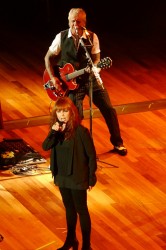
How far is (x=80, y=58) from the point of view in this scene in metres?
7.68

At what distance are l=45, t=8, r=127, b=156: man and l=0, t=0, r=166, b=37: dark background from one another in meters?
3.67

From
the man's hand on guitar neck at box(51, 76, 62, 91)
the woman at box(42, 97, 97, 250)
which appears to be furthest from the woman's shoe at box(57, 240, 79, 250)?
the man's hand on guitar neck at box(51, 76, 62, 91)

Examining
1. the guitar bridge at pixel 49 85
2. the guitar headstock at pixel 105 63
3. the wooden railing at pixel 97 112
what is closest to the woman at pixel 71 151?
the guitar headstock at pixel 105 63

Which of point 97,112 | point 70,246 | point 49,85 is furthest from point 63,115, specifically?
point 97,112

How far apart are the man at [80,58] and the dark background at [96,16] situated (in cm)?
367

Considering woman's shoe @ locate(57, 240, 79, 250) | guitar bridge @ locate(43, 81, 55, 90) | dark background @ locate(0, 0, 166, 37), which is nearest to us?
woman's shoe @ locate(57, 240, 79, 250)

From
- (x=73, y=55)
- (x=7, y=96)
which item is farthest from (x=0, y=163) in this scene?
(x=7, y=96)

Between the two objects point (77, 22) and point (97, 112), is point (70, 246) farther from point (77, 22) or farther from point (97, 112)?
point (97, 112)

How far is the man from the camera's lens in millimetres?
7414

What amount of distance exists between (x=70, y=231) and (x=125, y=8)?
6475 mm

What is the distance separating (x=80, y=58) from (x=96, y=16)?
454 cm

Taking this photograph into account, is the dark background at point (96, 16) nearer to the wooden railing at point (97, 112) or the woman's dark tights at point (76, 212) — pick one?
the wooden railing at point (97, 112)

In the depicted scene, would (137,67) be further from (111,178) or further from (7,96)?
(111,178)

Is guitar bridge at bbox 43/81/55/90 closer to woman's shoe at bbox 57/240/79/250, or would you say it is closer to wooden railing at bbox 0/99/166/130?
wooden railing at bbox 0/99/166/130
